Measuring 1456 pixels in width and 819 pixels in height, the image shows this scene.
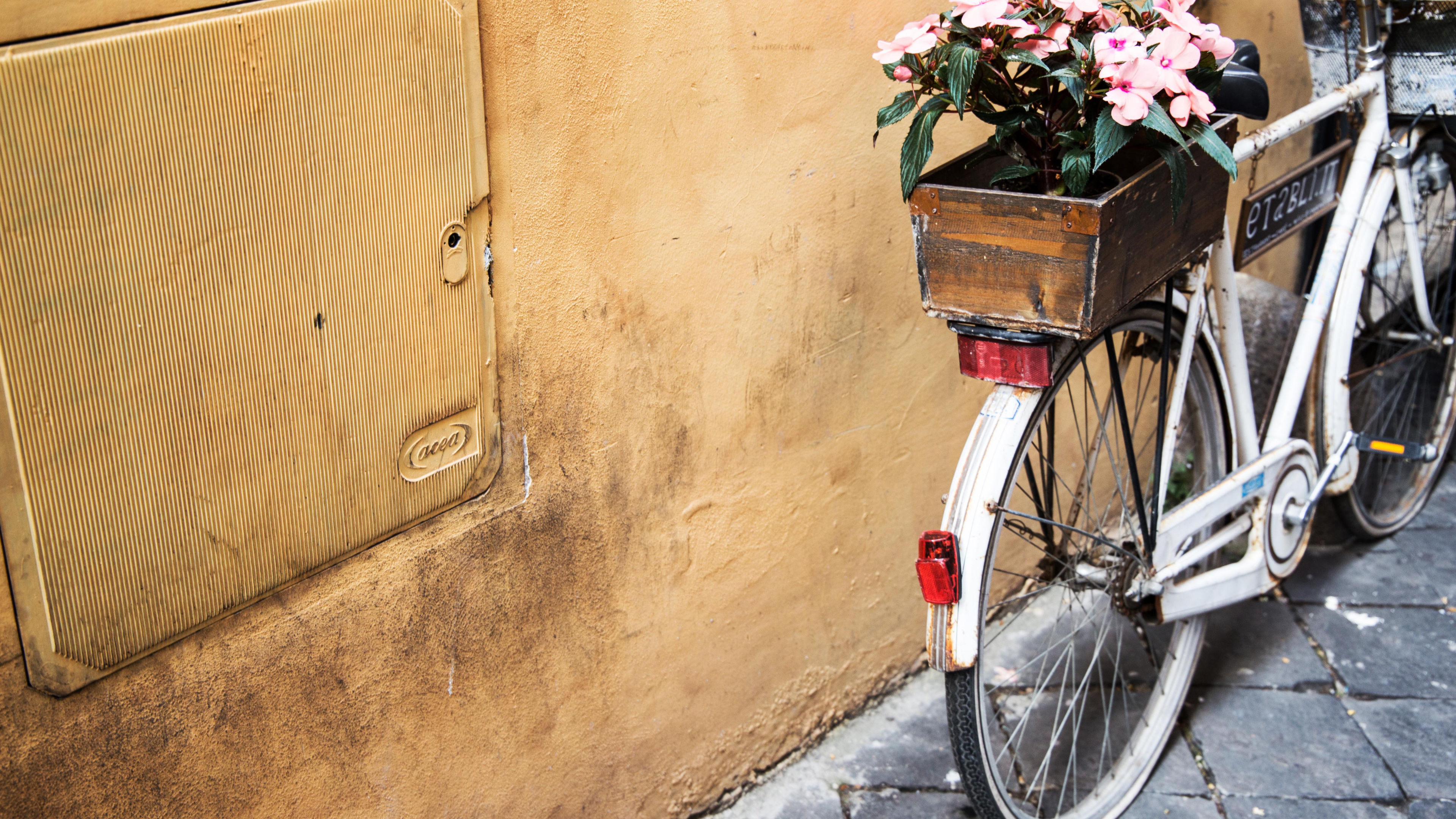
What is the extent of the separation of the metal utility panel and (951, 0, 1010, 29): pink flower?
2.29 ft

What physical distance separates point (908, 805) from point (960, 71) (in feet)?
5.11

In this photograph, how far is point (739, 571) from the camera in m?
2.37

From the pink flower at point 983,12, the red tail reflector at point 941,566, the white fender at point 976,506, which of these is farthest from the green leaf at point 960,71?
the red tail reflector at point 941,566

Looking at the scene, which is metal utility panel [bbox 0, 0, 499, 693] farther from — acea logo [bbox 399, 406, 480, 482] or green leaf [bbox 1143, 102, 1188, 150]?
green leaf [bbox 1143, 102, 1188, 150]

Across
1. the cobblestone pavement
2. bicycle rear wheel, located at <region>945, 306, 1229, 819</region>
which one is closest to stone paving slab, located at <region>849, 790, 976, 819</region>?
the cobblestone pavement

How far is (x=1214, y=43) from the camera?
6.00 feet

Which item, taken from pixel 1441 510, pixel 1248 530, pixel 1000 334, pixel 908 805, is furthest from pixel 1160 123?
pixel 1441 510

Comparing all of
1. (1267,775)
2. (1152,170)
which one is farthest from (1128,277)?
(1267,775)

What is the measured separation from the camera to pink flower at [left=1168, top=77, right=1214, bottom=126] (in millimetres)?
1735

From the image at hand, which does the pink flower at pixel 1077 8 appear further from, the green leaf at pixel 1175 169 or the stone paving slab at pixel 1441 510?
the stone paving slab at pixel 1441 510

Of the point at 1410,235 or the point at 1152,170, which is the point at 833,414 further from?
the point at 1410,235

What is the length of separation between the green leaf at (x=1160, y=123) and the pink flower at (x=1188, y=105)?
22 mm

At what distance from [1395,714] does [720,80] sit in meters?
2.17

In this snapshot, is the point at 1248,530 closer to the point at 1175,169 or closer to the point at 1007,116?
the point at 1175,169
